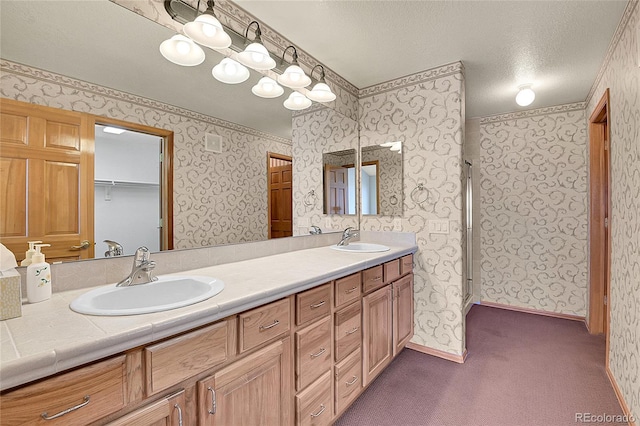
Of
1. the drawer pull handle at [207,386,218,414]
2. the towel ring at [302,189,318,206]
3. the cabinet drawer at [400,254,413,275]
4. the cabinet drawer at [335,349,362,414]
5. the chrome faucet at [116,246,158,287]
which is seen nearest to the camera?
the drawer pull handle at [207,386,218,414]

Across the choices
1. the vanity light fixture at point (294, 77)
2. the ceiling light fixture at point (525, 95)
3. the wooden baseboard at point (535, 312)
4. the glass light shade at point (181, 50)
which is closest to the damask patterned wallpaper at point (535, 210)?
the wooden baseboard at point (535, 312)

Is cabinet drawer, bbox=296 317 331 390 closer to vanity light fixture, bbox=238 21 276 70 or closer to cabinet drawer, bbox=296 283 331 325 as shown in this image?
cabinet drawer, bbox=296 283 331 325

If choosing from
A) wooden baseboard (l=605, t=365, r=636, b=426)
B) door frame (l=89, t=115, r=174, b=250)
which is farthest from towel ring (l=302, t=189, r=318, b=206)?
wooden baseboard (l=605, t=365, r=636, b=426)

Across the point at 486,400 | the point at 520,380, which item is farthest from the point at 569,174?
the point at 486,400

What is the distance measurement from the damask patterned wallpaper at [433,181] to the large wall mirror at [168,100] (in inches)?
39.7

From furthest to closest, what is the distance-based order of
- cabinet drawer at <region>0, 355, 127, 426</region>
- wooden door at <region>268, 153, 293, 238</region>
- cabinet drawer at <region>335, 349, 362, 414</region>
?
wooden door at <region>268, 153, 293, 238</region> < cabinet drawer at <region>335, 349, 362, 414</region> < cabinet drawer at <region>0, 355, 127, 426</region>

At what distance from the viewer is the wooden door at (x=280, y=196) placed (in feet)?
6.32

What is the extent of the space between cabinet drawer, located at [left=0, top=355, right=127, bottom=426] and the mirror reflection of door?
63 cm

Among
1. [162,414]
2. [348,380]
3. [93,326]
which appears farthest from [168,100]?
[348,380]

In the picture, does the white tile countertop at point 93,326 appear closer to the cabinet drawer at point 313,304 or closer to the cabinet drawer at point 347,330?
the cabinet drawer at point 313,304

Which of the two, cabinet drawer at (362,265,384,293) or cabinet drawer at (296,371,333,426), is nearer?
cabinet drawer at (296,371,333,426)

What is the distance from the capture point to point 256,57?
1517 millimetres

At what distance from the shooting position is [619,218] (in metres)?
1.70

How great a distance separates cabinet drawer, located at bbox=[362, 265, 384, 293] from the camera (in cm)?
170
